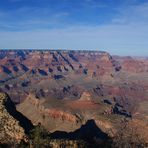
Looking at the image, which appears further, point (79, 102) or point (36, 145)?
point (79, 102)

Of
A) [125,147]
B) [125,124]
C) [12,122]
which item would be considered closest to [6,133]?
[12,122]

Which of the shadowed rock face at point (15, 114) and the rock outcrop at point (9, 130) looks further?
the shadowed rock face at point (15, 114)

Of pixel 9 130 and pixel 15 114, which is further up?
pixel 9 130

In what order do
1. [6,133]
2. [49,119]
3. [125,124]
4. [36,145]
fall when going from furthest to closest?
[49,119], [125,124], [6,133], [36,145]

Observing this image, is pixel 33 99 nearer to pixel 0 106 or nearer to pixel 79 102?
pixel 79 102

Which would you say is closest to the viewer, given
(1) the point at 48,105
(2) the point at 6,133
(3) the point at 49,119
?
(2) the point at 6,133

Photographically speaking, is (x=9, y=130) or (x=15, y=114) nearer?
(x=9, y=130)

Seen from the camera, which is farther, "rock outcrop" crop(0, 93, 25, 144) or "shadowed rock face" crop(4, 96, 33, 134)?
"shadowed rock face" crop(4, 96, 33, 134)

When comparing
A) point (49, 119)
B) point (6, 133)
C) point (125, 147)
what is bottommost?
point (49, 119)

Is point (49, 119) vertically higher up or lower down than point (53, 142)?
lower down

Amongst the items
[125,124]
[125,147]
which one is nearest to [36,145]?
[125,147]
